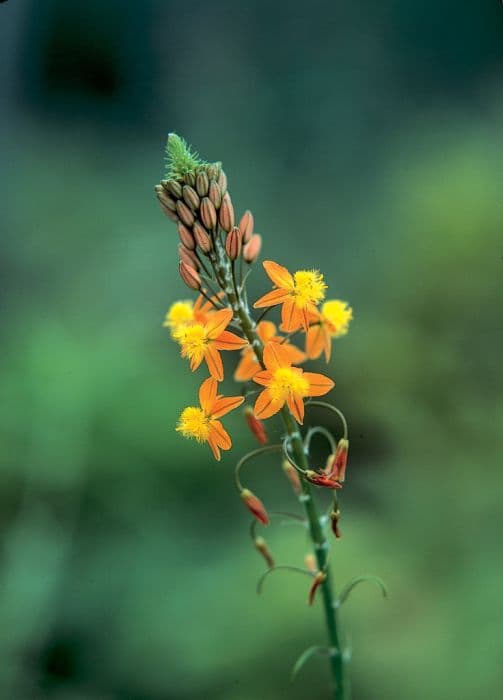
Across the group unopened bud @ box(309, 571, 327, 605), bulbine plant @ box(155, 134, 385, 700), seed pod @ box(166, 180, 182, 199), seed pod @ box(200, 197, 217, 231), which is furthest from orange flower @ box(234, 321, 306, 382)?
unopened bud @ box(309, 571, 327, 605)

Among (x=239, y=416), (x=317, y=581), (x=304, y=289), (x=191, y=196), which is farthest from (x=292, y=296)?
(x=239, y=416)

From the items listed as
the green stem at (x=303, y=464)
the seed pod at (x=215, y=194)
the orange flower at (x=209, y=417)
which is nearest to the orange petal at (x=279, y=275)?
the green stem at (x=303, y=464)

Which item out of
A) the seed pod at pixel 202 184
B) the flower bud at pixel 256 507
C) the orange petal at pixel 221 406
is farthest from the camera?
the flower bud at pixel 256 507

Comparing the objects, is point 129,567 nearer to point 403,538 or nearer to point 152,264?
point 403,538

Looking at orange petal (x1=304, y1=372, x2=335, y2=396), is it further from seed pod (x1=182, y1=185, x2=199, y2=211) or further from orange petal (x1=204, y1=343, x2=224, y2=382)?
seed pod (x1=182, y1=185, x2=199, y2=211)

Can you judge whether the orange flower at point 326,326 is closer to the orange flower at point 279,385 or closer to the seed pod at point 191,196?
the orange flower at point 279,385
